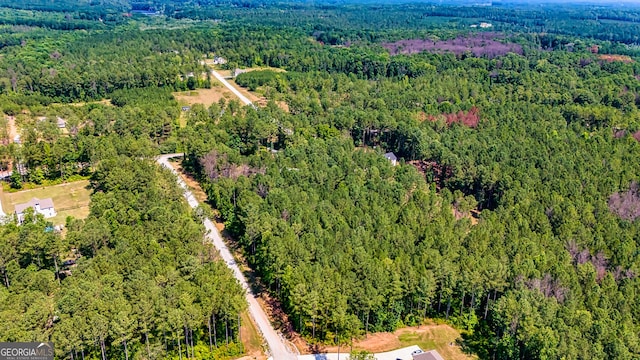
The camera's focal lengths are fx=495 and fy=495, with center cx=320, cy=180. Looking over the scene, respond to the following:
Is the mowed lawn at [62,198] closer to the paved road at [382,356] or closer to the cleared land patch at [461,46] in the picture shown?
the paved road at [382,356]

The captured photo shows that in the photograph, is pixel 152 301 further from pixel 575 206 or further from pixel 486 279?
pixel 575 206

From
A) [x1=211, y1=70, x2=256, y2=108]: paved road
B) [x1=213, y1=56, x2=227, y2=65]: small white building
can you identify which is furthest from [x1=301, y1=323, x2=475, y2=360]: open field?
[x1=213, y1=56, x2=227, y2=65]: small white building

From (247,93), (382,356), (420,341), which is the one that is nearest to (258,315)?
(382,356)

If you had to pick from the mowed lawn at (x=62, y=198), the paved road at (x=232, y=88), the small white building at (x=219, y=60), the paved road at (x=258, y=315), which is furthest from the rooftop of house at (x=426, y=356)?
the small white building at (x=219, y=60)

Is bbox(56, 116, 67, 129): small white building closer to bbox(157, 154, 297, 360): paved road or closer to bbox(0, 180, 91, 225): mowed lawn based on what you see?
bbox(0, 180, 91, 225): mowed lawn

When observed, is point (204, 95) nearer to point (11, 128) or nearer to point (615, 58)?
point (11, 128)
